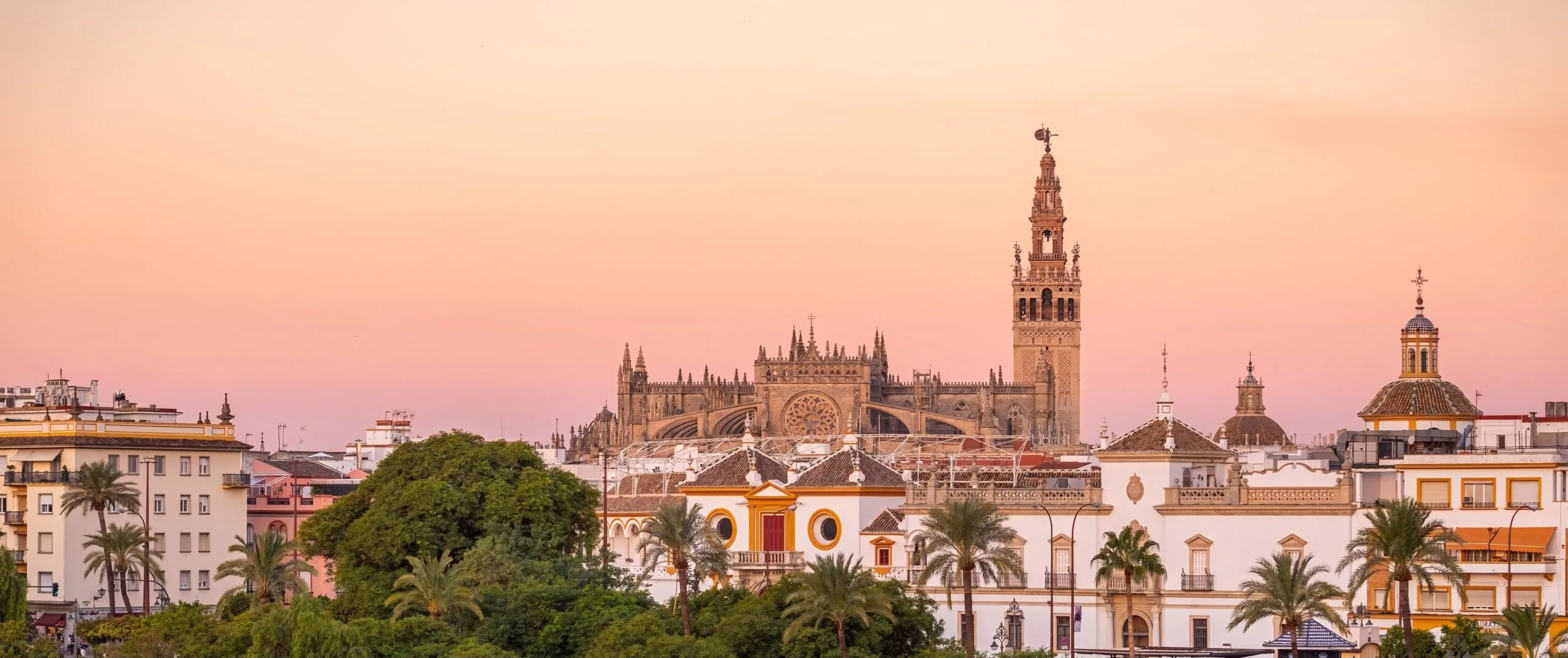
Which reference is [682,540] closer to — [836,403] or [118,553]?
[118,553]

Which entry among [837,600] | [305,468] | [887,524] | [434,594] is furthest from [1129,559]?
[305,468]

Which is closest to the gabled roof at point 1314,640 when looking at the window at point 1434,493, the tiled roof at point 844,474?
the window at point 1434,493

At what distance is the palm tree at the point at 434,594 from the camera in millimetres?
78500

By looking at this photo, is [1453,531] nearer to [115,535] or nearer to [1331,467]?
[1331,467]

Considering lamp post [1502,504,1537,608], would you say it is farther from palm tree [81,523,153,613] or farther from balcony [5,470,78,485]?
balcony [5,470,78,485]

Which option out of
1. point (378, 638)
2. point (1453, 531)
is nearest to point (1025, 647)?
point (1453, 531)

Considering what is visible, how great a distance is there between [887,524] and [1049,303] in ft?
274

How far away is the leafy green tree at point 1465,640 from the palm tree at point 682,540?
66.2 feet

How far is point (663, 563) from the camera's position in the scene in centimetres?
10200

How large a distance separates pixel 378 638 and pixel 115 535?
18.5 m

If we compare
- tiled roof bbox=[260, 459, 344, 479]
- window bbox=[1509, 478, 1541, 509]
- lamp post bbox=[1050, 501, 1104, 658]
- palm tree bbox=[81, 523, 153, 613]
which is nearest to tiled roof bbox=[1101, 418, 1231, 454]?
lamp post bbox=[1050, 501, 1104, 658]

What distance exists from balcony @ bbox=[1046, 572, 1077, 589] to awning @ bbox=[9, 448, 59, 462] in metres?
33.6

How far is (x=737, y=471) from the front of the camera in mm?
101188

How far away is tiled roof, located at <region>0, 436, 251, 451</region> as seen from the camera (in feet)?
322
